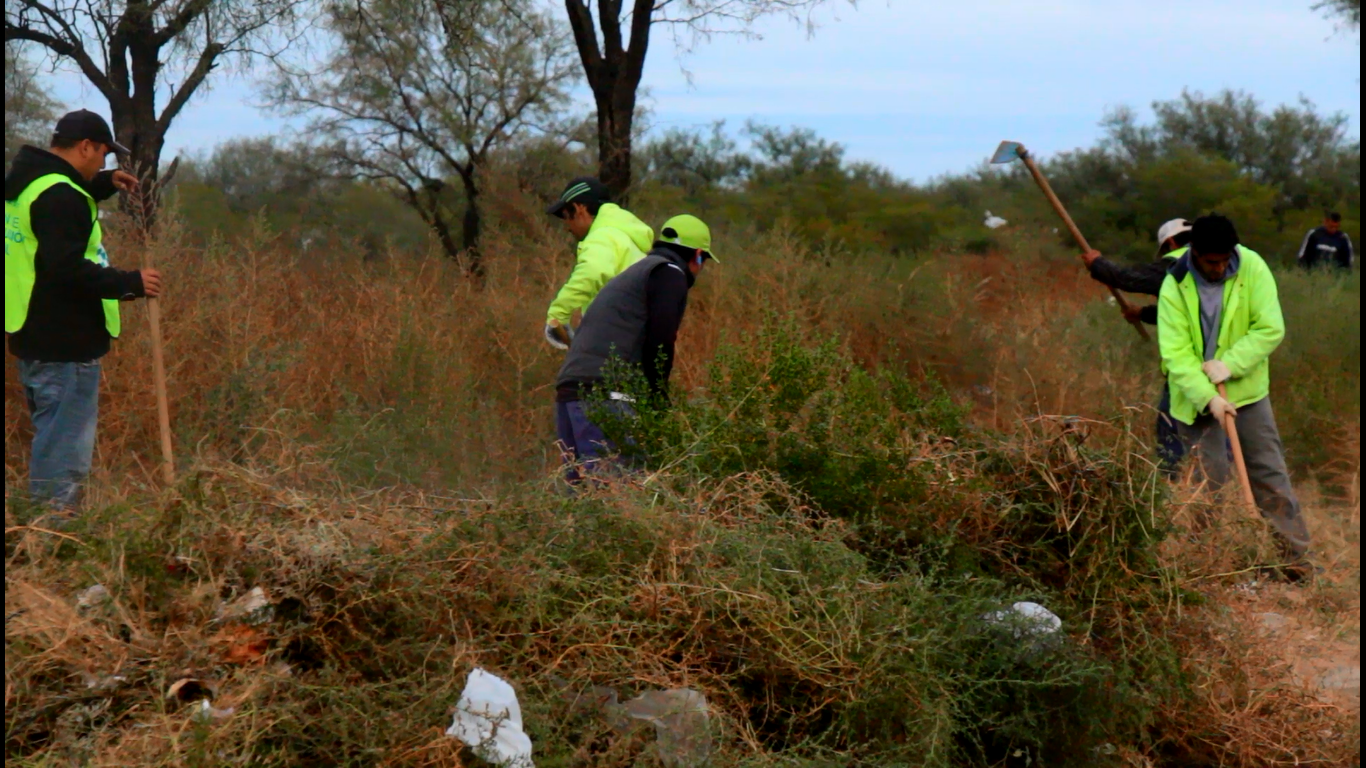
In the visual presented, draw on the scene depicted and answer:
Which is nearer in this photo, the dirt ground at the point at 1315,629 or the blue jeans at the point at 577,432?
the dirt ground at the point at 1315,629

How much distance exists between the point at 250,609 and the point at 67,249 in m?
2.57

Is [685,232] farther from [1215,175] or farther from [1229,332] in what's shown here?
[1215,175]

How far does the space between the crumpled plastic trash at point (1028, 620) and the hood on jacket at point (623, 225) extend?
2.78 meters

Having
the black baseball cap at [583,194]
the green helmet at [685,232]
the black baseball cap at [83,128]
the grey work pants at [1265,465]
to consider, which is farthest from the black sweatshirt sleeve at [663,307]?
the grey work pants at [1265,465]

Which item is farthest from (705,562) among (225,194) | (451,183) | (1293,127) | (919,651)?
(1293,127)

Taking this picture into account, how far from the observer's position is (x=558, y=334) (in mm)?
5570

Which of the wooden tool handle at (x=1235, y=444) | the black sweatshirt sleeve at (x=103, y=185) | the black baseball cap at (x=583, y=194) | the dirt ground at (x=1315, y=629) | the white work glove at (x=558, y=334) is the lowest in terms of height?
the dirt ground at (x=1315, y=629)

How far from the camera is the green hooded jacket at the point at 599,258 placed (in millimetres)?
5383

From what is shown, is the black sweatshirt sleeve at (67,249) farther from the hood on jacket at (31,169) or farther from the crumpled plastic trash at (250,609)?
the crumpled plastic trash at (250,609)

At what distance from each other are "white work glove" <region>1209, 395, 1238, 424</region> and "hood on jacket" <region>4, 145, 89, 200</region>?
4.50m

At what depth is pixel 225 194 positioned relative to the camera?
84.5 ft

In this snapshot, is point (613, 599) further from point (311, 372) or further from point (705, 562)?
point (311, 372)

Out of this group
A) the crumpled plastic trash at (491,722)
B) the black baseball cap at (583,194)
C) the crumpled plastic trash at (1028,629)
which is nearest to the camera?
the crumpled plastic trash at (491,722)

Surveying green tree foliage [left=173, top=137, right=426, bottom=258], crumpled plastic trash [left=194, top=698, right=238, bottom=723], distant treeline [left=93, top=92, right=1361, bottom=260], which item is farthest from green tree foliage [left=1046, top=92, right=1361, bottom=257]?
crumpled plastic trash [left=194, top=698, right=238, bottom=723]
